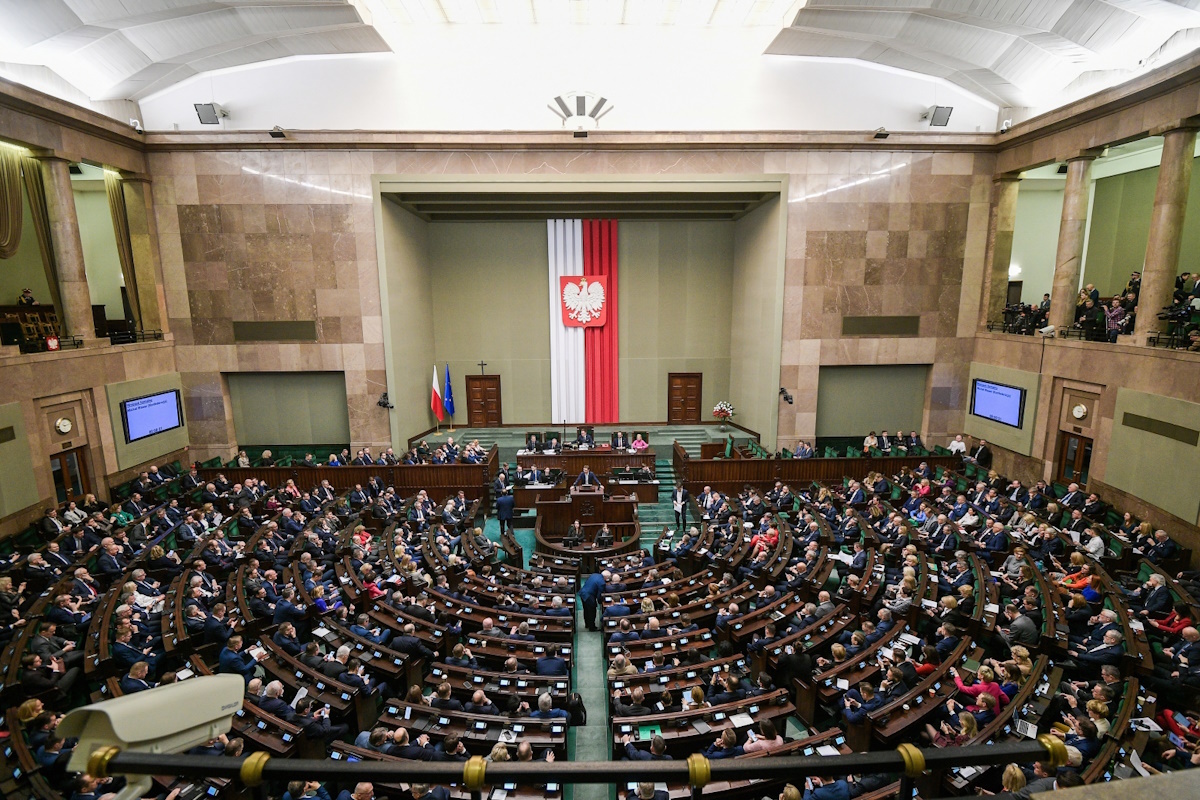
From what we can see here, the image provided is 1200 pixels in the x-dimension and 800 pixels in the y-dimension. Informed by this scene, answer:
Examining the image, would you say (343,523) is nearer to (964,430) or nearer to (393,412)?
(393,412)

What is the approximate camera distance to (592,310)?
20281 millimetres

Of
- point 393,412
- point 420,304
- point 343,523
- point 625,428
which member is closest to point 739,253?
point 625,428

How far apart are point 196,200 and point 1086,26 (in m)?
20.9

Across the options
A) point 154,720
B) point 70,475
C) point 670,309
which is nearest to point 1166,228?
point 670,309

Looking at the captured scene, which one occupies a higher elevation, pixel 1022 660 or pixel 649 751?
pixel 1022 660

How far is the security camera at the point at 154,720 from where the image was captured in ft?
4.31

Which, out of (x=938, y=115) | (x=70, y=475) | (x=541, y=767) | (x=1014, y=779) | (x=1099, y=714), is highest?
(x=938, y=115)

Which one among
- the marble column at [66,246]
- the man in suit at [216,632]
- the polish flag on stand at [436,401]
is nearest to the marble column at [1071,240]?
the polish flag on stand at [436,401]

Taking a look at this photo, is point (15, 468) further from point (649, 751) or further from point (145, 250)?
point (649, 751)

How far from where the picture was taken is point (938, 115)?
1582 centimetres

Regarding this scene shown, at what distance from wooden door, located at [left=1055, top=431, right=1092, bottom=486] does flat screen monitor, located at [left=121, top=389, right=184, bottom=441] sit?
22.0 m

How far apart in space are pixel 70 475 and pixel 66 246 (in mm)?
5182

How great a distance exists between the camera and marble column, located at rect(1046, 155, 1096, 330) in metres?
14.1

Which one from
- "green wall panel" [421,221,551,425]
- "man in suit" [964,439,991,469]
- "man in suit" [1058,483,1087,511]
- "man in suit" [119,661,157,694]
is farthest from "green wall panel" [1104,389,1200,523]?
"man in suit" [119,661,157,694]
